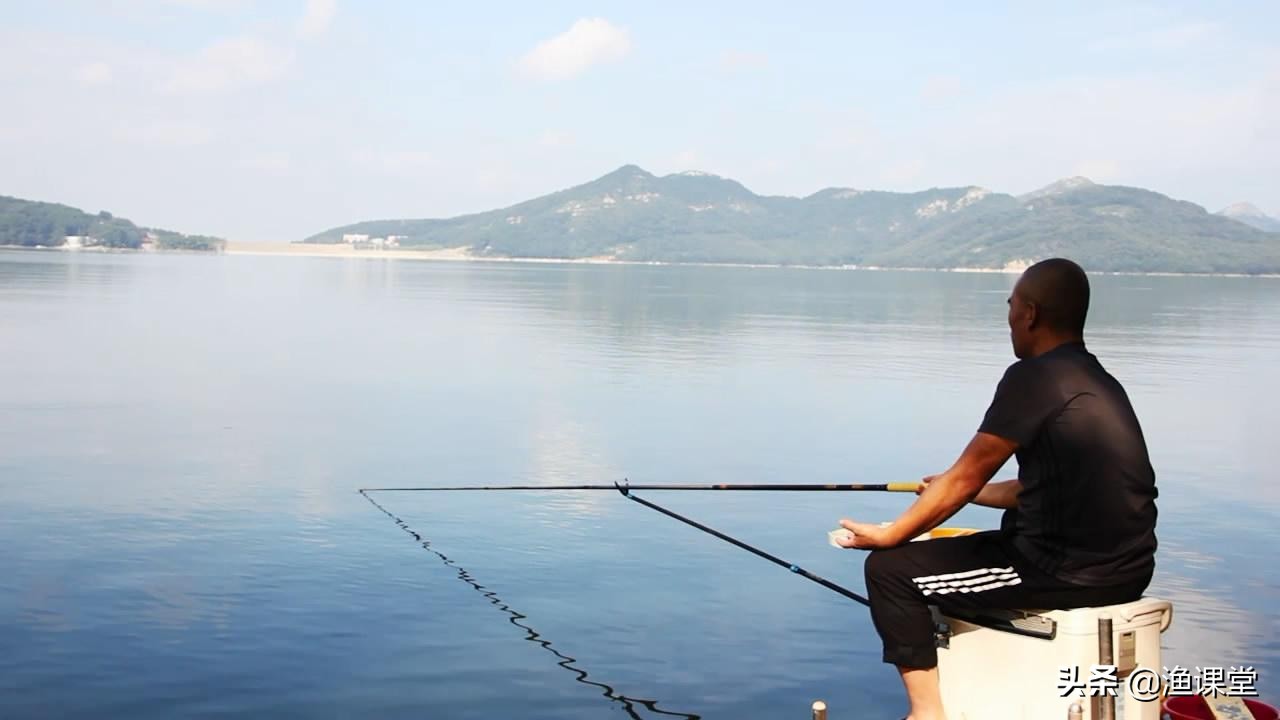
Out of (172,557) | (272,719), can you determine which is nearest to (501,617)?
(272,719)

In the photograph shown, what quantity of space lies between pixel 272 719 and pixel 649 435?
42.1ft

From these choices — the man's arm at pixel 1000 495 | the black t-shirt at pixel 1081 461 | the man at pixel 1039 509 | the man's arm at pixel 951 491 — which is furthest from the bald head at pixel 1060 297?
the man's arm at pixel 1000 495

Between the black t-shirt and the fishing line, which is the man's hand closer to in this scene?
the black t-shirt

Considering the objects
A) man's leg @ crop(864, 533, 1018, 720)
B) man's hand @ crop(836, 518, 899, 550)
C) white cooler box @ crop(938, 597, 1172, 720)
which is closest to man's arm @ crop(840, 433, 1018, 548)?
man's hand @ crop(836, 518, 899, 550)

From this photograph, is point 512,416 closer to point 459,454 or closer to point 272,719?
point 459,454

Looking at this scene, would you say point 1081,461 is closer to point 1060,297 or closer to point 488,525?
point 1060,297

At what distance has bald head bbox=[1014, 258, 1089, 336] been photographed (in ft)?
17.2

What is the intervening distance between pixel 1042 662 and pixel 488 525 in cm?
852

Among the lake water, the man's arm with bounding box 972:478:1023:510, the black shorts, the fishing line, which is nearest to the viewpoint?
the black shorts

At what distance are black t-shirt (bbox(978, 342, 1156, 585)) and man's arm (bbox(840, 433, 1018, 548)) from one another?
6 centimetres

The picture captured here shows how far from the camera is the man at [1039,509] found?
4.95 meters

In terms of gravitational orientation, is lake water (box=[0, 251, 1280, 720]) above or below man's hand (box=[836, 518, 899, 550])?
below

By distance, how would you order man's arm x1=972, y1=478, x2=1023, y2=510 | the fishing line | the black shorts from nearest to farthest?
the black shorts, man's arm x1=972, y1=478, x2=1023, y2=510, the fishing line

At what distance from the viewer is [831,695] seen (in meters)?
8.27
